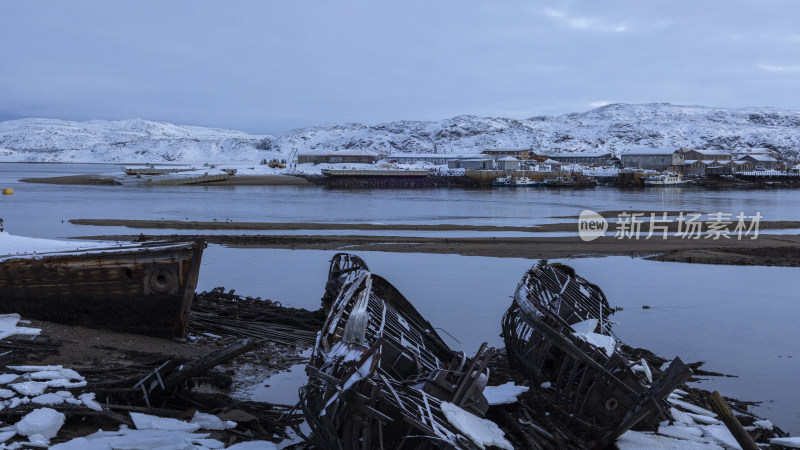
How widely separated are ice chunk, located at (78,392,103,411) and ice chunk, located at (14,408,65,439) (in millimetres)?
428

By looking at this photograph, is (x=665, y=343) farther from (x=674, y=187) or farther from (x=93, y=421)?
(x=674, y=187)

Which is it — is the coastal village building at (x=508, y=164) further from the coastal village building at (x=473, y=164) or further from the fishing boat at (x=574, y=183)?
the fishing boat at (x=574, y=183)

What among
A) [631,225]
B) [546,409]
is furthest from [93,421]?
[631,225]

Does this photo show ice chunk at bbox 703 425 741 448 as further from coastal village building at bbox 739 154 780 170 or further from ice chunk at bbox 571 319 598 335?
coastal village building at bbox 739 154 780 170

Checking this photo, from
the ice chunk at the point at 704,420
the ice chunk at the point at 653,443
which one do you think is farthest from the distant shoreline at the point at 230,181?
the ice chunk at the point at 653,443

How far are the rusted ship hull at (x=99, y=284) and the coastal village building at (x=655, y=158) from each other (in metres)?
120

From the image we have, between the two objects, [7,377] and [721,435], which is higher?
[7,377]

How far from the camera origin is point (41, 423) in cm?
757

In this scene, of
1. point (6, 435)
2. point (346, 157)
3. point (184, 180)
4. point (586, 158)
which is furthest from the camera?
point (586, 158)

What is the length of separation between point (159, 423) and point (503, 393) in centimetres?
450

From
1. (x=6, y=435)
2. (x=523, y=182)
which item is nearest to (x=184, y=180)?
(x=523, y=182)

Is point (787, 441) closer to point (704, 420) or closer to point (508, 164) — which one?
point (704, 420)

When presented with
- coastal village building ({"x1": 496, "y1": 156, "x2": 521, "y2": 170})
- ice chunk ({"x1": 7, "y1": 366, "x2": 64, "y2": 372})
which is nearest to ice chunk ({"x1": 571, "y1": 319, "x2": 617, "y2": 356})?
ice chunk ({"x1": 7, "y1": 366, "x2": 64, "y2": 372})

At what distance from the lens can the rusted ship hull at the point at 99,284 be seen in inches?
484
